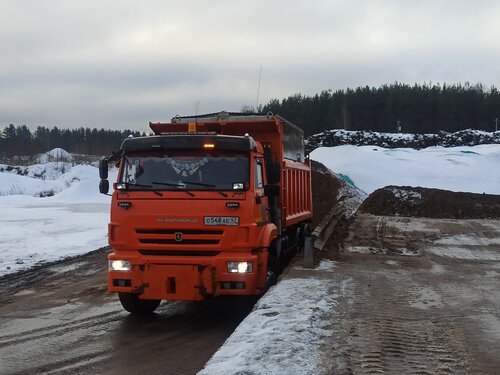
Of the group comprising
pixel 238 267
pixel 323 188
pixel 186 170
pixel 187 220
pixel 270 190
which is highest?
pixel 186 170

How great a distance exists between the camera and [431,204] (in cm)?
2739

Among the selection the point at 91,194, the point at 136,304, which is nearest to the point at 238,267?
the point at 136,304

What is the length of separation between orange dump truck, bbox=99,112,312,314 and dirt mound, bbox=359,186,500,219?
63.9 ft

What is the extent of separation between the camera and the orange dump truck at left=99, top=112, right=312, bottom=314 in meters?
7.74

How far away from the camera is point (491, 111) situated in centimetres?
8262

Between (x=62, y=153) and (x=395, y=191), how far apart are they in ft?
270

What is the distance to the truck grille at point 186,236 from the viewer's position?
25.5 feet

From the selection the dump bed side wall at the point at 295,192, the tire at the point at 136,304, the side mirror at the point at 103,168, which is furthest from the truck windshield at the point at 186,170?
the dump bed side wall at the point at 295,192

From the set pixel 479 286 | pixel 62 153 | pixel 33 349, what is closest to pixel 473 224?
pixel 479 286

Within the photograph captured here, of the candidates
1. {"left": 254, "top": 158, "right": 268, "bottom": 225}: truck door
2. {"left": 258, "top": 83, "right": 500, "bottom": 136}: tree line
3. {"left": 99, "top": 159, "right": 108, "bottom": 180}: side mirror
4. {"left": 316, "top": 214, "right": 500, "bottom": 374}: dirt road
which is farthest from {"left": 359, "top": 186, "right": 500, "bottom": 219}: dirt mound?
{"left": 258, "top": 83, "right": 500, "bottom": 136}: tree line

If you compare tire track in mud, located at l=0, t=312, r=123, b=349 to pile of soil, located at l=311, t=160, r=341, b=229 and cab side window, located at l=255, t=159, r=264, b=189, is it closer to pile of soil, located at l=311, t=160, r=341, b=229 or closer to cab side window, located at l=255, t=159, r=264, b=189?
cab side window, located at l=255, t=159, r=264, b=189

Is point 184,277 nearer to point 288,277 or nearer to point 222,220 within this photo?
point 222,220

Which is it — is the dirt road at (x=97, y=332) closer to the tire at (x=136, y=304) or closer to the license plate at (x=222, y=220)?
the tire at (x=136, y=304)

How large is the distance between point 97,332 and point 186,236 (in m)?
1.74
